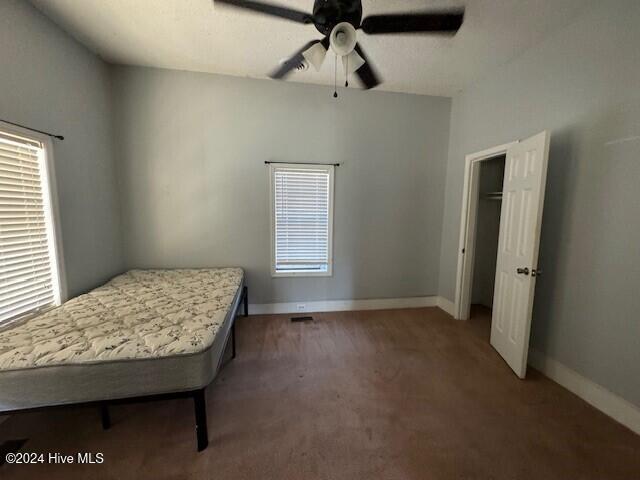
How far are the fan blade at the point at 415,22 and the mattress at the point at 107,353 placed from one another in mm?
2085

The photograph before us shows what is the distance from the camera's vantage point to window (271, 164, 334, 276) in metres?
2.97

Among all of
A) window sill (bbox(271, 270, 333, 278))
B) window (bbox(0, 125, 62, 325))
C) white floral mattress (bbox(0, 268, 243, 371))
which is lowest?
window sill (bbox(271, 270, 333, 278))

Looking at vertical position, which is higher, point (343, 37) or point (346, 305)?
point (343, 37)

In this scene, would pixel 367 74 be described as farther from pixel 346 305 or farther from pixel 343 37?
pixel 346 305

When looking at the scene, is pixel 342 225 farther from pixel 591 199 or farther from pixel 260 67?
pixel 591 199

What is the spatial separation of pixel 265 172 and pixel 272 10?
1.67 m

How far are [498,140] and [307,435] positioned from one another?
3.07 metres

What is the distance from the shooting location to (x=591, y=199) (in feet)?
5.69

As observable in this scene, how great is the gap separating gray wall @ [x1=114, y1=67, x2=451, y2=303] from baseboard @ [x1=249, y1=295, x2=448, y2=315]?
3.7 inches

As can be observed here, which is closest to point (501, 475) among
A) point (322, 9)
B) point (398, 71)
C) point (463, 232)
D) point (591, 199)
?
point (591, 199)

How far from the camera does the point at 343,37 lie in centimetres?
139

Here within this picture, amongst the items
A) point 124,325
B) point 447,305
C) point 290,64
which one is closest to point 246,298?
point 124,325

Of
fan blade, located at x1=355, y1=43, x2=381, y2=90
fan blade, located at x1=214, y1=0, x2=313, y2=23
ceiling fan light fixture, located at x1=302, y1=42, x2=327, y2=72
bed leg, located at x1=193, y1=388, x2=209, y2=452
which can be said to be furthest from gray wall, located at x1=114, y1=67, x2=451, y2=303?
bed leg, located at x1=193, y1=388, x2=209, y2=452

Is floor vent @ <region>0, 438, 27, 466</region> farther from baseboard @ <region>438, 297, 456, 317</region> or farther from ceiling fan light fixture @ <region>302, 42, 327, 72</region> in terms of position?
baseboard @ <region>438, 297, 456, 317</region>
